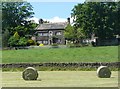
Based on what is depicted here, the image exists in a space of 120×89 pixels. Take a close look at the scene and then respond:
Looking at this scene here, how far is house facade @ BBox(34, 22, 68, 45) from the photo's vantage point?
116688 mm

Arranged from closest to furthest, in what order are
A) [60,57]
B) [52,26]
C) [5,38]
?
[60,57]
[5,38]
[52,26]

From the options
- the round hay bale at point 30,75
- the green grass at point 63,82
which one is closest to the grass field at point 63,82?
the green grass at point 63,82

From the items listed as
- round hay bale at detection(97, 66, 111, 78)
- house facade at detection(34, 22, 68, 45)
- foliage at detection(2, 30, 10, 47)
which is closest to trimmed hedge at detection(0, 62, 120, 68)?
round hay bale at detection(97, 66, 111, 78)

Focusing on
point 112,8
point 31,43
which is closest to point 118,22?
point 112,8

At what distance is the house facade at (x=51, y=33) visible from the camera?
117 metres

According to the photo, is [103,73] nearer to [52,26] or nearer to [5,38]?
[5,38]

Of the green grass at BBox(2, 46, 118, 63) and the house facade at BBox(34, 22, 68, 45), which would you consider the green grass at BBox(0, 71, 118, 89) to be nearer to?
the green grass at BBox(2, 46, 118, 63)

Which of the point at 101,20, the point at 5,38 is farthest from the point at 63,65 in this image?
Answer: the point at 101,20

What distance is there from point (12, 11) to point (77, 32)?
56.8ft

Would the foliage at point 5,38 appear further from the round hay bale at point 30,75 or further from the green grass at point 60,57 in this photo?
the round hay bale at point 30,75

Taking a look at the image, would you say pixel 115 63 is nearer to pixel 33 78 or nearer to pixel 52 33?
pixel 33 78

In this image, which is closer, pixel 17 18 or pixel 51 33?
pixel 17 18

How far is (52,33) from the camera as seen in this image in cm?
11919

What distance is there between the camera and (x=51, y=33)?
119688mm
